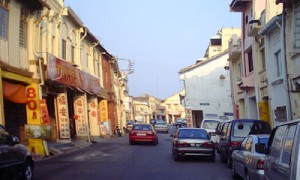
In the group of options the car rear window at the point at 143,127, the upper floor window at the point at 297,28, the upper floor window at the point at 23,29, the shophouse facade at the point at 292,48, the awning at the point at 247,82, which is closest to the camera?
the upper floor window at the point at 297,28

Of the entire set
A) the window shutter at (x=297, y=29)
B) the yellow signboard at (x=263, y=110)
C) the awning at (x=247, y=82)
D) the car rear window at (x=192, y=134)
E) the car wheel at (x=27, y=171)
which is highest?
the window shutter at (x=297, y=29)

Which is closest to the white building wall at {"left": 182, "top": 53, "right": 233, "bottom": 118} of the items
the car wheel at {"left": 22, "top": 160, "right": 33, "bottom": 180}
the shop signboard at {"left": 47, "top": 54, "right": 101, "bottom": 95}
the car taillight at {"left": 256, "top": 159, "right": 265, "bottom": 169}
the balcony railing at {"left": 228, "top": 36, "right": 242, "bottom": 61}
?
the balcony railing at {"left": 228, "top": 36, "right": 242, "bottom": 61}

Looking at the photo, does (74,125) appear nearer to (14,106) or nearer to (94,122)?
(94,122)

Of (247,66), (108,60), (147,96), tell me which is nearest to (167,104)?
(147,96)

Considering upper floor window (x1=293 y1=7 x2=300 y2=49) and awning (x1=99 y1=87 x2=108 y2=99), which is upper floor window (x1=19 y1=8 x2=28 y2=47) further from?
awning (x1=99 y1=87 x2=108 y2=99)

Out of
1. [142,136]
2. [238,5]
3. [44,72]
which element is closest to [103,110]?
[142,136]

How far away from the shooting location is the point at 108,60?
4566cm

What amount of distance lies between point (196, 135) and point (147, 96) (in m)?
101

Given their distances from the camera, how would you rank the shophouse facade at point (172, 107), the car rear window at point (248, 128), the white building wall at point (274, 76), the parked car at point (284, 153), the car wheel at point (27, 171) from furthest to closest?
the shophouse facade at point (172, 107) → the white building wall at point (274, 76) → the car rear window at point (248, 128) → the car wheel at point (27, 171) → the parked car at point (284, 153)

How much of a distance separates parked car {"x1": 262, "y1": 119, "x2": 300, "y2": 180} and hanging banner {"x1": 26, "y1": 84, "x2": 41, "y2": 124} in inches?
577

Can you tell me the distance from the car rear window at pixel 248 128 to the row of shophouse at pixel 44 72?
342 inches

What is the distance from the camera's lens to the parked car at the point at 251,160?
28.1 feet

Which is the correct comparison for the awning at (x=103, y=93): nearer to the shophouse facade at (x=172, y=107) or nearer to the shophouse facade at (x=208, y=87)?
the shophouse facade at (x=208, y=87)

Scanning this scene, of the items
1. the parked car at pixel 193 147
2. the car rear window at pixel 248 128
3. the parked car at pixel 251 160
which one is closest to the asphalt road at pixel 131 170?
the parked car at pixel 193 147
